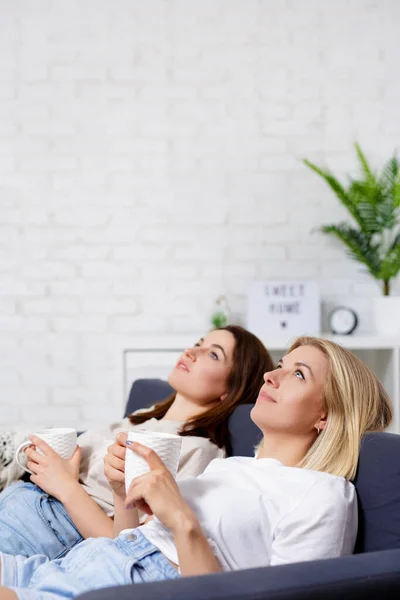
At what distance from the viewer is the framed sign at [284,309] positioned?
4.01 metres

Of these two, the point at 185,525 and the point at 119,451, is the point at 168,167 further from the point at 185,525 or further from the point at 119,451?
the point at 185,525

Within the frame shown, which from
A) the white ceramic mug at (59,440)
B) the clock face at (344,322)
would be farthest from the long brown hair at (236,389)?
the clock face at (344,322)

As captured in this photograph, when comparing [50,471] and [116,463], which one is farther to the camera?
[50,471]

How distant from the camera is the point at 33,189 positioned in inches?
171

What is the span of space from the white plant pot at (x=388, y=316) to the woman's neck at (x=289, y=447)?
235 cm

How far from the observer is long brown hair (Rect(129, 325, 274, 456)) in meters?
2.14

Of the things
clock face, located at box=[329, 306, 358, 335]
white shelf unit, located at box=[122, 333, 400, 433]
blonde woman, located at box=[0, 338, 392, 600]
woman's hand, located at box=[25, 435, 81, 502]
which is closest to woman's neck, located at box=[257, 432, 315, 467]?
blonde woman, located at box=[0, 338, 392, 600]

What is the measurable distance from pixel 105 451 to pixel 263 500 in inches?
31.1

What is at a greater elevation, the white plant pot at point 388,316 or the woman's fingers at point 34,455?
the white plant pot at point 388,316

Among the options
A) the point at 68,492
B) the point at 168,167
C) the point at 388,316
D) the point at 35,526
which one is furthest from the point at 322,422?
the point at 168,167

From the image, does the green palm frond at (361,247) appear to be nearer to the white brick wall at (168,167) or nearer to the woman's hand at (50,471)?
the white brick wall at (168,167)

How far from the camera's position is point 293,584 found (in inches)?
44.0

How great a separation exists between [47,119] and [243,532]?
330 cm

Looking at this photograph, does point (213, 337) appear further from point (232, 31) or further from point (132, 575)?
point (232, 31)
